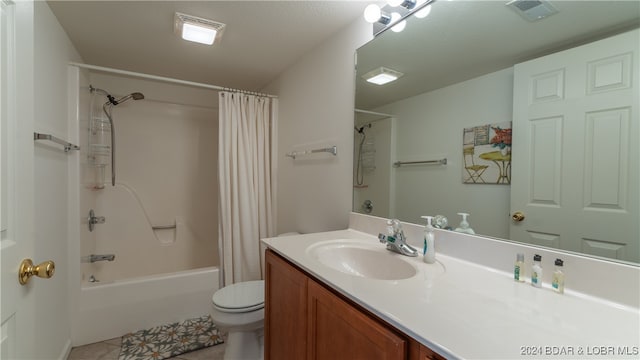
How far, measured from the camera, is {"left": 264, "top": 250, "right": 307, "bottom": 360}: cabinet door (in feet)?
3.47

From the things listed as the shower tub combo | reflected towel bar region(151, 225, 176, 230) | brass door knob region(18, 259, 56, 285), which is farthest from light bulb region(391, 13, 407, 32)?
reflected towel bar region(151, 225, 176, 230)

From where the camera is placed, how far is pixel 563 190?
2.86 feet

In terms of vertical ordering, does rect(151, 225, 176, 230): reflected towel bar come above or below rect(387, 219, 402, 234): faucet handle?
below

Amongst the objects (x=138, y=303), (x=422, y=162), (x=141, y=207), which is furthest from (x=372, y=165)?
(x=141, y=207)

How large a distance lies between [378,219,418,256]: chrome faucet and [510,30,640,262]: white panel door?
382 mm

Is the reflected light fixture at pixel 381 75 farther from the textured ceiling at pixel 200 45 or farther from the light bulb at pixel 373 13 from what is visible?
the textured ceiling at pixel 200 45

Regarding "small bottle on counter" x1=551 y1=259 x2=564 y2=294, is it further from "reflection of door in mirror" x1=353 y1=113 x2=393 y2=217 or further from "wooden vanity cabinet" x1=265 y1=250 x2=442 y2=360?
"reflection of door in mirror" x1=353 y1=113 x2=393 y2=217

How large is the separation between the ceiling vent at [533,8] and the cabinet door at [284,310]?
1262mm

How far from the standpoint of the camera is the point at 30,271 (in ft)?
2.36

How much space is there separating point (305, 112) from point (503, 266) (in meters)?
1.69

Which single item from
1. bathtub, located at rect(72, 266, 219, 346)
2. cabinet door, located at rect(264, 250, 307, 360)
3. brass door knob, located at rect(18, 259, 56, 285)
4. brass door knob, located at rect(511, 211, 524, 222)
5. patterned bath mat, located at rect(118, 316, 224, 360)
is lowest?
patterned bath mat, located at rect(118, 316, 224, 360)

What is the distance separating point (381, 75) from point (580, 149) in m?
1.00

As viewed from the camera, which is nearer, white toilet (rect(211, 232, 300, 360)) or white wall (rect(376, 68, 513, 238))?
white wall (rect(376, 68, 513, 238))

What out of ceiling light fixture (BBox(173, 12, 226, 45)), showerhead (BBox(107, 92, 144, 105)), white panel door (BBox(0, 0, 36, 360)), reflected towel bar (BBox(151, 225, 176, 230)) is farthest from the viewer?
reflected towel bar (BBox(151, 225, 176, 230))
